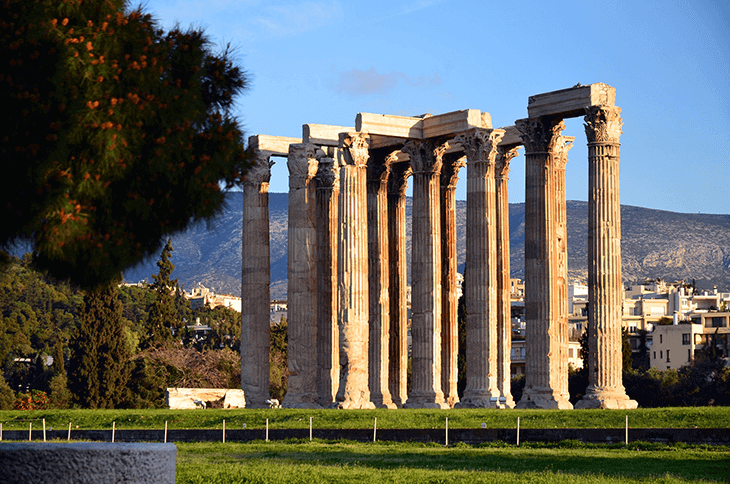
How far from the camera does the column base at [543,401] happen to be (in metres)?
47.5

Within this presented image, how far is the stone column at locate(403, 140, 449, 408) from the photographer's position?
53.9 m

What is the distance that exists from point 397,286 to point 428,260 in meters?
4.77

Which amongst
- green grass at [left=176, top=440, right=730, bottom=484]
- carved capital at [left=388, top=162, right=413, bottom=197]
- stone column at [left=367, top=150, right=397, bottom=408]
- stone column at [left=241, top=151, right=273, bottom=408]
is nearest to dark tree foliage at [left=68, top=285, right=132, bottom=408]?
stone column at [left=241, top=151, right=273, bottom=408]

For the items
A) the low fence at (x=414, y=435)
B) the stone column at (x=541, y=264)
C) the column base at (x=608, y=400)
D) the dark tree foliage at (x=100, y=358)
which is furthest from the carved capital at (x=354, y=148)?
the dark tree foliage at (x=100, y=358)

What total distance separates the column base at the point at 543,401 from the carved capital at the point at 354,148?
13525 millimetres

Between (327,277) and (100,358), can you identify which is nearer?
(327,277)

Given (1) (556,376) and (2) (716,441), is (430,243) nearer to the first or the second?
(1) (556,376)

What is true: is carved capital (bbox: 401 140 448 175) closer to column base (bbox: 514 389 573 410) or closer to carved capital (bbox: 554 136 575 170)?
carved capital (bbox: 554 136 575 170)

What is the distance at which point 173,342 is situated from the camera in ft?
307

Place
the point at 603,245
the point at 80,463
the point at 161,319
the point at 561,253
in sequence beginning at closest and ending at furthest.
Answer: the point at 80,463 → the point at 603,245 → the point at 561,253 → the point at 161,319

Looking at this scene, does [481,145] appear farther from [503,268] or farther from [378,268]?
[378,268]

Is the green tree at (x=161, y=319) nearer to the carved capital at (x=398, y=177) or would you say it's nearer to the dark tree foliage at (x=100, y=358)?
the dark tree foliage at (x=100, y=358)

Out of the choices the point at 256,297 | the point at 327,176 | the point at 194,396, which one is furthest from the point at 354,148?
the point at 194,396

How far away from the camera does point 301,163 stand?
58.2 metres
